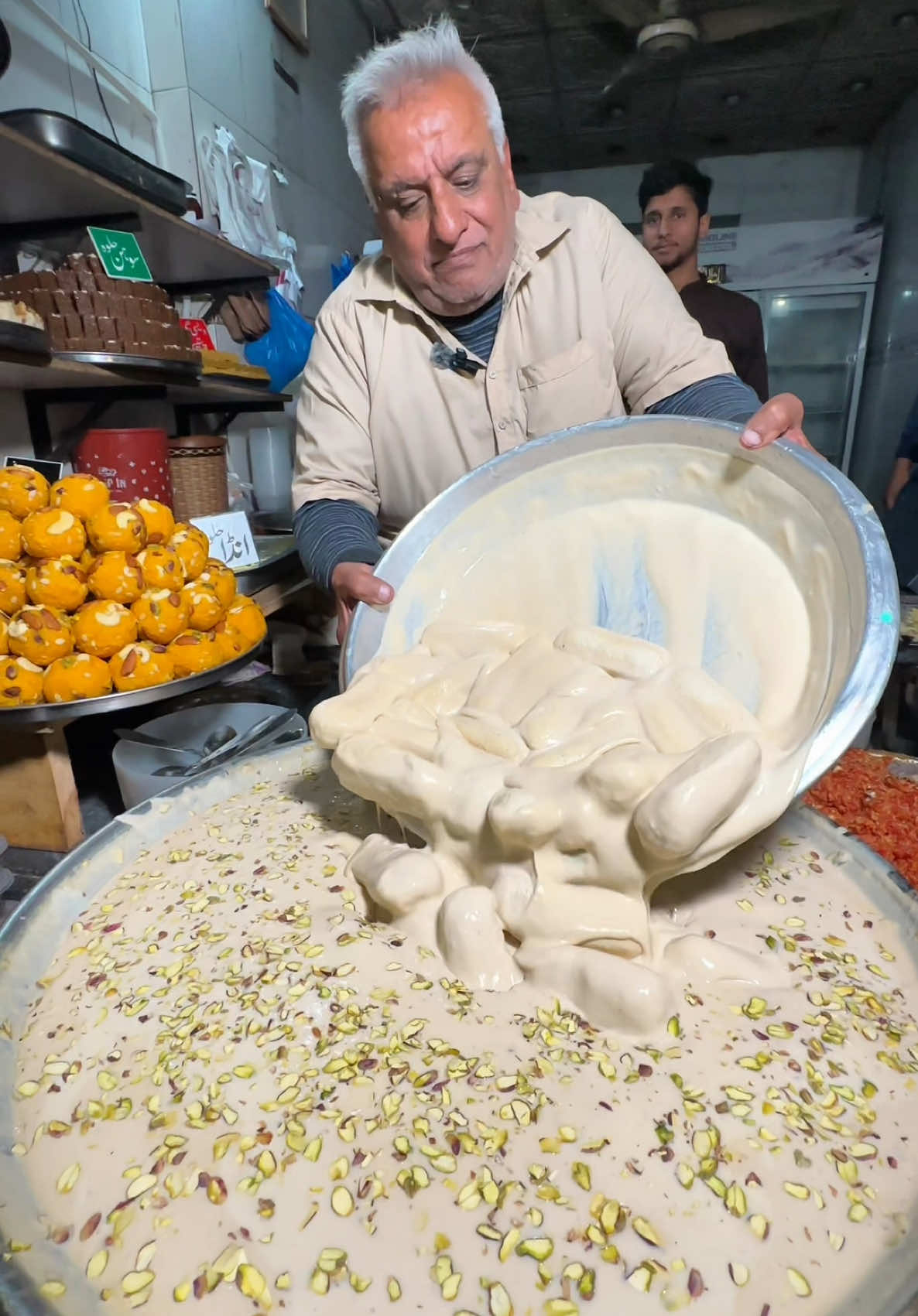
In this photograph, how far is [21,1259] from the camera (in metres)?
0.54

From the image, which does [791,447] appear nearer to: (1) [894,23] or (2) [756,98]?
(1) [894,23]

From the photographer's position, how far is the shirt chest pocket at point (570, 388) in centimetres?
Answer: 155

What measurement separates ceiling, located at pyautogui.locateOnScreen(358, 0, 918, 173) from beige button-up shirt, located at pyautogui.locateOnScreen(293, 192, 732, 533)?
280 centimetres

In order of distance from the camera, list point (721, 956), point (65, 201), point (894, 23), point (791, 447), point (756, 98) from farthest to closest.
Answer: point (756, 98) → point (894, 23) → point (65, 201) → point (791, 447) → point (721, 956)

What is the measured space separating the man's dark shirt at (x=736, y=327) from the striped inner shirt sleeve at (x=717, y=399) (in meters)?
1.37

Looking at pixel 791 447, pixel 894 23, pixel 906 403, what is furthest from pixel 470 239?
pixel 906 403

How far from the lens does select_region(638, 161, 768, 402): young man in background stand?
2.70m

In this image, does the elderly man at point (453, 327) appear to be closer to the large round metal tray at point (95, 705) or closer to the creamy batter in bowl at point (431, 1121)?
the large round metal tray at point (95, 705)

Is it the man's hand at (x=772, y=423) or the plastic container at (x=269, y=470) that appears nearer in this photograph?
the man's hand at (x=772, y=423)

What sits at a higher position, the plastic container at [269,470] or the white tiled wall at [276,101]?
the white tiled wall at [276,101]

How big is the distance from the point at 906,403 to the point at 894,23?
249cm

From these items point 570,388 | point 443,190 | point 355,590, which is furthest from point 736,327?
point 355,590

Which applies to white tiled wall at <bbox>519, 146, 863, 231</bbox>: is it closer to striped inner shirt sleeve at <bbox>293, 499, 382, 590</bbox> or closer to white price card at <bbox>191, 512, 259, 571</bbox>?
white price card at <bbox>191, 512, 259, 571</bbox>

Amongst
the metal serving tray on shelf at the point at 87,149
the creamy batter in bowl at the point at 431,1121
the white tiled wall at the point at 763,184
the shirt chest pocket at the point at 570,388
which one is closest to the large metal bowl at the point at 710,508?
the creamy batter in bowl at the point at 431,1121
